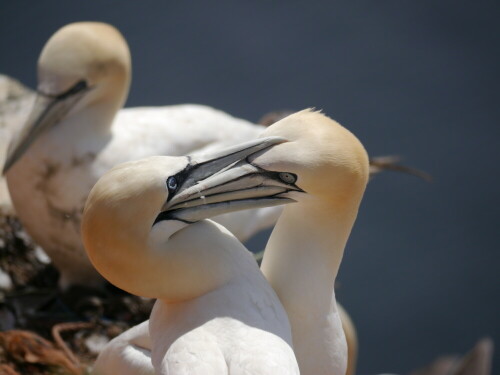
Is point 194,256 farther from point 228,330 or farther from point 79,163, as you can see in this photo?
point 79,163

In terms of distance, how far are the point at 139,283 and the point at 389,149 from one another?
497 centimetres

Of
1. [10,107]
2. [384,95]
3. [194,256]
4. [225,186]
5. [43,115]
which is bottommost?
[384,95]

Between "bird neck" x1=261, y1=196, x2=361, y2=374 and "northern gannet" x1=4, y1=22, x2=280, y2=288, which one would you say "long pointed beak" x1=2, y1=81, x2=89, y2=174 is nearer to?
"northern gannet" x1=4, y1=22, x2=280, y2=288

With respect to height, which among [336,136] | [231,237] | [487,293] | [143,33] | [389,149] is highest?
[336,136]

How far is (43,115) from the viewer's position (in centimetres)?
450

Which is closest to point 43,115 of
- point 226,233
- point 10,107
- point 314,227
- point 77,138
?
point 77,138

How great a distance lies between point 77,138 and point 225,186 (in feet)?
6.57

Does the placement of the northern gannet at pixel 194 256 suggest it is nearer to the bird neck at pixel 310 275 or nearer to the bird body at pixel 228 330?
the bird body at pixel 228 330

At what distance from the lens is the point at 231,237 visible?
2.88 m

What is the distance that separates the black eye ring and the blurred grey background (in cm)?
456

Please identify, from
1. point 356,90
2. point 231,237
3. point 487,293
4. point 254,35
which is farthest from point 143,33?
point 231,237

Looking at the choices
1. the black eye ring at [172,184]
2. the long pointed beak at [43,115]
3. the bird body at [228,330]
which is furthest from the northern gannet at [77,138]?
the black eye ring at [172,184]

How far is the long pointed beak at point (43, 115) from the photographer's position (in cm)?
444

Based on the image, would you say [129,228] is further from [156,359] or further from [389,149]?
[389,149]
